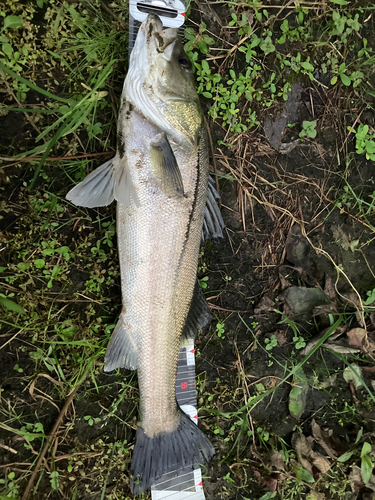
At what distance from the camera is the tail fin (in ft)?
7.32

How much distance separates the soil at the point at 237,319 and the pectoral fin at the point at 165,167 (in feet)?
2.14

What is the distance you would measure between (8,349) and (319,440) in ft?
9.30

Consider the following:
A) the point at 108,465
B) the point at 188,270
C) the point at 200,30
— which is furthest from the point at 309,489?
the point at 200,30

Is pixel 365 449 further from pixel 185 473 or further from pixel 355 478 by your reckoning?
pixel 185 473

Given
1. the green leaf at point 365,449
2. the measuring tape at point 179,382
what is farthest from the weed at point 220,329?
the green leaf at point 365,449

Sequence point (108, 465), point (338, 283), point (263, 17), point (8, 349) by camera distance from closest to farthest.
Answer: point (8, 349)
point (108, 465)
point (263, 17)
point (338, 283)

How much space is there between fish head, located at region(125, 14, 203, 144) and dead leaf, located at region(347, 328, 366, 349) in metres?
2.33

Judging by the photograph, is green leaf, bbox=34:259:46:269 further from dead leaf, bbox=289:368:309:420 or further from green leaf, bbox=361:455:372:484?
green leaf, bbox=361:455:372:484

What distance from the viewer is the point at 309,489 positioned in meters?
2.87

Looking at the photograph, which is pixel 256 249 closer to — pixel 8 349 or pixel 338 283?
pixel 338 283

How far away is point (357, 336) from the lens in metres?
2.94

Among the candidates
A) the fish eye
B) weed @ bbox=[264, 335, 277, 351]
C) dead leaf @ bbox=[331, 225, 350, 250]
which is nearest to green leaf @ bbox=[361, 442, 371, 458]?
weed @ bbox=[264, 335, 277, 351]

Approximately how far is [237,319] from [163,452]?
120 cm

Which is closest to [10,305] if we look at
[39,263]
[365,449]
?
[39,263]
